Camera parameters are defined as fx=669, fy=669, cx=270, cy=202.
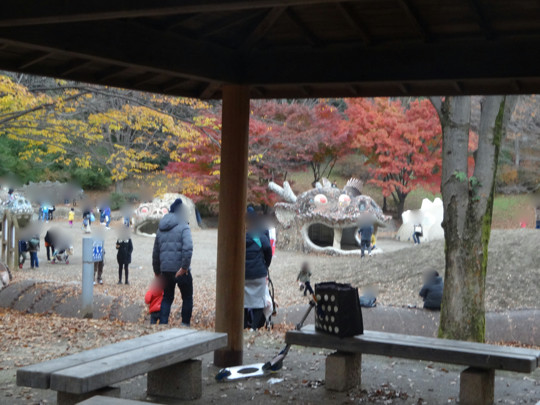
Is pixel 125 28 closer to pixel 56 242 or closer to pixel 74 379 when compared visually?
pixel 74 379

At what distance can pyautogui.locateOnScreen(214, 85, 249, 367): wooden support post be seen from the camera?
6.64 metres

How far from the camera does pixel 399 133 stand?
2628 centimetres

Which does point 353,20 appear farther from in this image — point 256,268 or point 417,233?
point 417,233

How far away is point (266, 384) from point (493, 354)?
211 centimetres

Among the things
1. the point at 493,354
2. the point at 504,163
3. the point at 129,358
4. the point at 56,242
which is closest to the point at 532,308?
the point at 493,354

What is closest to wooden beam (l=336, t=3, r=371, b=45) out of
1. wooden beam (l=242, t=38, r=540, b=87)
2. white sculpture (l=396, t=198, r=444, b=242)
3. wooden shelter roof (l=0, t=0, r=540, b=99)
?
wooden shelter roof (l=0, t=0, r=540, b=99)

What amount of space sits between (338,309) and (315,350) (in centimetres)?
205

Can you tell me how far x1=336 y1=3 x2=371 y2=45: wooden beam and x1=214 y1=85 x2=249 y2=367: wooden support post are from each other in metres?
1.35

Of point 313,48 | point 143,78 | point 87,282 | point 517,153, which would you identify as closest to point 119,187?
point 517,153

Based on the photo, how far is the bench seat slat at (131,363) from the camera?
4355mm

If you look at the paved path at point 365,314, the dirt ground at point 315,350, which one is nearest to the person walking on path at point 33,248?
the dirt ground at point 315,350

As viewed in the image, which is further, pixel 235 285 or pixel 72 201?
pixel 72 201

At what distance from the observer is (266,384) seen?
636 cm

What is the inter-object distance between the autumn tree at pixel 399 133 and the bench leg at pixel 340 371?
67.3 feet
